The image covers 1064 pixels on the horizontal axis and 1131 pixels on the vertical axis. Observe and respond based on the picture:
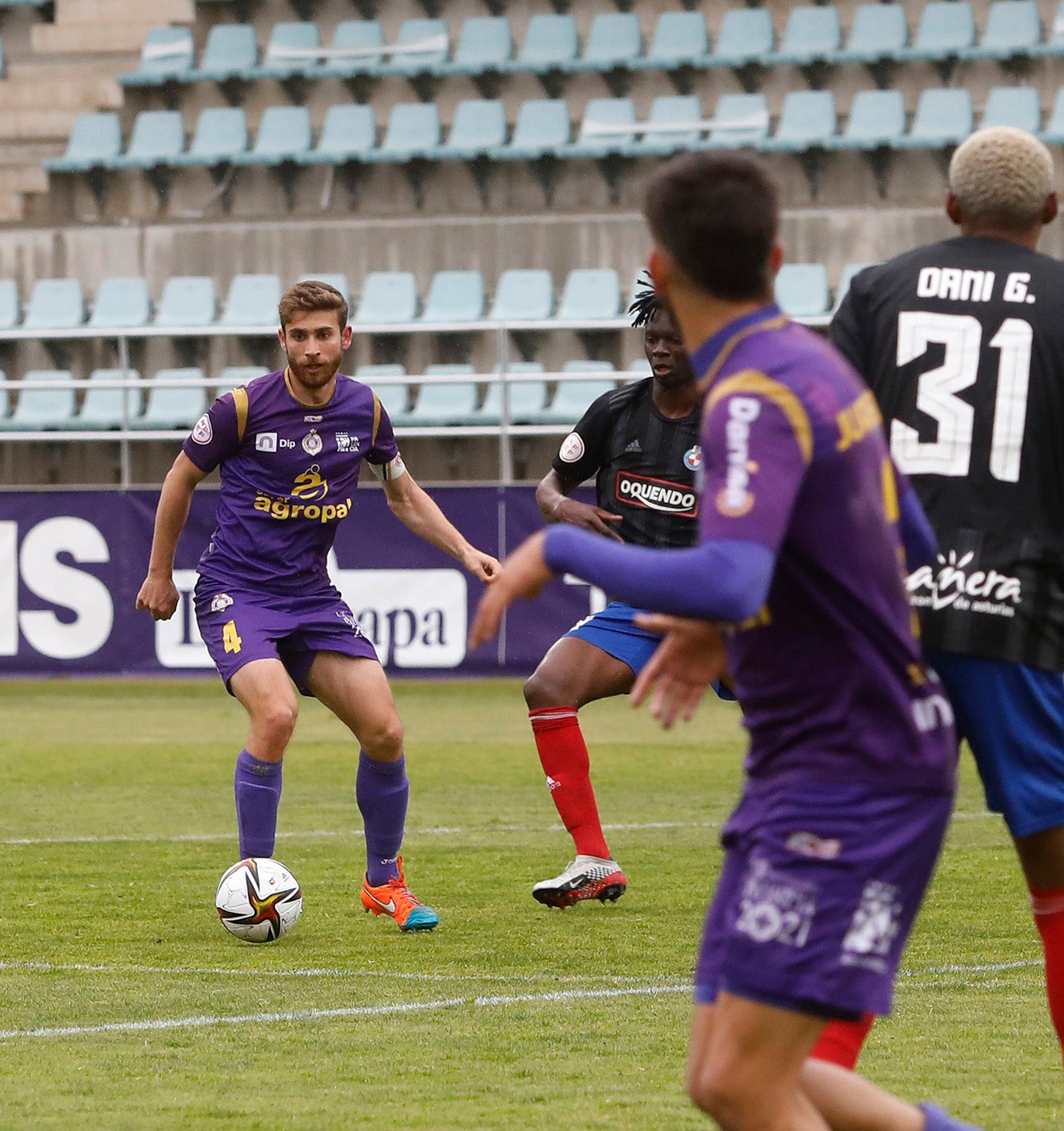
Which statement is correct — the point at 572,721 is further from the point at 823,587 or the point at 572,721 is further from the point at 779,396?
the point at 779,396

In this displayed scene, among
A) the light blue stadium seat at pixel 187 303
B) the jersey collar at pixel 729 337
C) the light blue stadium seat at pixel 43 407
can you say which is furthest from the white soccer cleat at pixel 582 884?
the light blue stadium seat at pixel 187 303

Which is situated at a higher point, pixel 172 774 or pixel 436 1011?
pixel 436 1011

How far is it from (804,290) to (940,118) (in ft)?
9.10

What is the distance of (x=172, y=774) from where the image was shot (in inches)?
443

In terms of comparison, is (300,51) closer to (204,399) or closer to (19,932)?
(204,399)

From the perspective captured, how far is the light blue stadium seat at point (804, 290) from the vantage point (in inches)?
698

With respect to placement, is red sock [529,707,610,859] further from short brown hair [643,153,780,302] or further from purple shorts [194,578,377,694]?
short brown hair [643,153,780,302]

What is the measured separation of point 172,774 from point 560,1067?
6833 millimetres

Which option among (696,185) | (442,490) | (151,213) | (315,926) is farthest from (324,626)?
(151,213)

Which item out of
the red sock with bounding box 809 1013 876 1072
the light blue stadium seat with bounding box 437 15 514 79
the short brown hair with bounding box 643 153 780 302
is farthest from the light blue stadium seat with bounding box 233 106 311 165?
the short brown hair with bounding box 643 153 780 302

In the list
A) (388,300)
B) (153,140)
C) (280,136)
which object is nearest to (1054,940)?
(388,300)

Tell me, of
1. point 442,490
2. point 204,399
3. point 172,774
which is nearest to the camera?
point 172,774

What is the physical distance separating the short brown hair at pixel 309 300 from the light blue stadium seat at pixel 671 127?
13.0m

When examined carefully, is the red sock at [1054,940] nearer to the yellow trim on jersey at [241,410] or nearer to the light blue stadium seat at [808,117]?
the yellow trim on jersey at [241,410]
